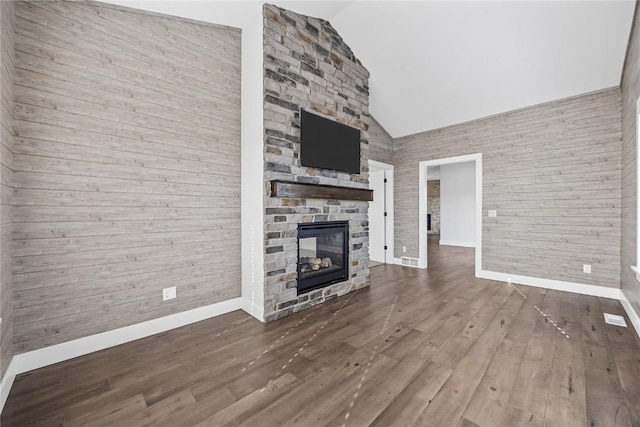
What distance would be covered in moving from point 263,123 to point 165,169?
1.04m

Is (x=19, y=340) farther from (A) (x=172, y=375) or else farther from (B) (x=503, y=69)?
(B) (x=503, y=69)

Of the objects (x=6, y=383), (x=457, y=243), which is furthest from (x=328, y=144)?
(x=457, y=243)

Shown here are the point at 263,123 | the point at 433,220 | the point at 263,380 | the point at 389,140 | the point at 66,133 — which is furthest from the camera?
the point at 433,220

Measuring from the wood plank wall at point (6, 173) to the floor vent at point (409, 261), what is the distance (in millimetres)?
5179

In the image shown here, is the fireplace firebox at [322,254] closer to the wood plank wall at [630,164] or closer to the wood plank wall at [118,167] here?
the wood plank wall at [118,167]

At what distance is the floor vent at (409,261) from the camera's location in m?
5.17

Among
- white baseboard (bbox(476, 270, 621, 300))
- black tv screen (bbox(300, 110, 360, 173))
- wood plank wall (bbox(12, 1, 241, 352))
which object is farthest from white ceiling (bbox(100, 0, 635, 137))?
white baseboard (bbox(476, 270, 621, 300))

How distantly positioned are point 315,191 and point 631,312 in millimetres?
3495

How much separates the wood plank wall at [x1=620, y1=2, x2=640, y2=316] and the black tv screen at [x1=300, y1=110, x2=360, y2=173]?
2747mm

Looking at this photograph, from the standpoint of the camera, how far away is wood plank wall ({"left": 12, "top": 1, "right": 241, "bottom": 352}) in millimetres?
1912

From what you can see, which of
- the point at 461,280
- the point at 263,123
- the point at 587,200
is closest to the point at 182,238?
the point at 263,123

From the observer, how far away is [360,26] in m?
3.43

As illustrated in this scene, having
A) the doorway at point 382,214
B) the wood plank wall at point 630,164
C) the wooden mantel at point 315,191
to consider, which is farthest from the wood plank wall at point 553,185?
the wooden mantel at point 315,191

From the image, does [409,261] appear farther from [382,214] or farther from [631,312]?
[631,312]
